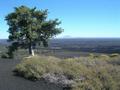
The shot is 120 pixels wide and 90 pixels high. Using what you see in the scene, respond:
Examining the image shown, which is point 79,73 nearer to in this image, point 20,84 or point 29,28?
point 20,84

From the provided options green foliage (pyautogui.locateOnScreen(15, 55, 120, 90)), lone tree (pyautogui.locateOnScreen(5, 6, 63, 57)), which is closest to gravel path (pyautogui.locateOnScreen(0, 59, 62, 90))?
green foliage (pyautogui.locateOnScreen(15, 55, 120, 90))

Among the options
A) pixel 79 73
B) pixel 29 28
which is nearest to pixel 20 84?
pixel 79 73

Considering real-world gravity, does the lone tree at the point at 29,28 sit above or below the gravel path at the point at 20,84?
above

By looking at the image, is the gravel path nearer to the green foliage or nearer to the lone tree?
the green foliage

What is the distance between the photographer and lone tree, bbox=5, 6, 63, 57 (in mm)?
40594

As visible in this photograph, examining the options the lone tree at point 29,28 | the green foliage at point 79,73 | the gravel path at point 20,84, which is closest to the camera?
the gravel path at point 20,84

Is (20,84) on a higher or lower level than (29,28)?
lower

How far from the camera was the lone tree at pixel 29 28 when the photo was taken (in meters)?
40.6

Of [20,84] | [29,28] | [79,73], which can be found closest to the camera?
[20,84]

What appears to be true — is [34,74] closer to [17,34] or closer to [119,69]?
[119,69]

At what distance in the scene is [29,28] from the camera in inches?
1592

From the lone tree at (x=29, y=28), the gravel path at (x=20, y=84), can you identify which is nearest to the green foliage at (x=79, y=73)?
the gravel path at (x=20, y=84)

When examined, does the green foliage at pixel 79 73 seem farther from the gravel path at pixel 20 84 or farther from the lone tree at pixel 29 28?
the lone tree at pixel 29 28

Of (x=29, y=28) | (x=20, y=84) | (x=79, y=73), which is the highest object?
(x=29, y=28)
